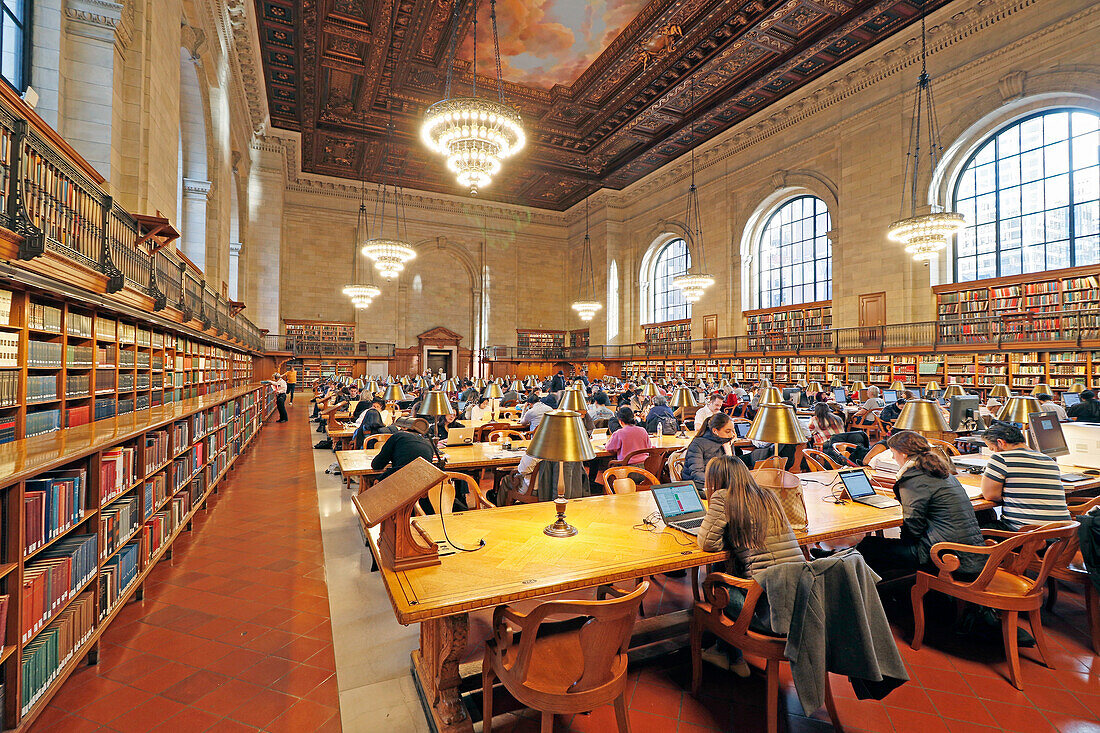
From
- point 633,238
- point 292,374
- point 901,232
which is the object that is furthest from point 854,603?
point 633,238

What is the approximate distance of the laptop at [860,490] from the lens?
2.99m

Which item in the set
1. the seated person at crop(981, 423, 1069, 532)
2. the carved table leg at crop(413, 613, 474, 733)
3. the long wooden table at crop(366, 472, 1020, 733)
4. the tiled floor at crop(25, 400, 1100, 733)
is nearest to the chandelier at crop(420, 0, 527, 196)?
the tiled floor at crop(25, 400, 1100, 733)

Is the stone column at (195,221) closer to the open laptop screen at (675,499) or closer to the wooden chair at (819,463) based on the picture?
the open laptop screen at (675,499)

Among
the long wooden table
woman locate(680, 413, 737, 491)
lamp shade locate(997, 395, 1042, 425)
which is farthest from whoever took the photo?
lamp shade locate(997, 395, 1042, 425)

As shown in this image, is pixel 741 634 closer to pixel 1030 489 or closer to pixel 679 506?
pixel 679 506

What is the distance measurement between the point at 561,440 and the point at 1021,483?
2678mm

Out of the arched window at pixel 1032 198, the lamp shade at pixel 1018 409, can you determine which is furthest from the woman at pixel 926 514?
the arched window at pixel 1032 198

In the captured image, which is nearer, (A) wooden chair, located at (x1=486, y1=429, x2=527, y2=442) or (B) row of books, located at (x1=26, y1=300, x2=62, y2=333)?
(B) row of books, located at (x1=26, y1=300, x2=62, y2=333)

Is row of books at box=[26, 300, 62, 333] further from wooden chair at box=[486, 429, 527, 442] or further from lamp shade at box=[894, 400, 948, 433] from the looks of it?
lamp shade at box=[894, 400, 948, 433]

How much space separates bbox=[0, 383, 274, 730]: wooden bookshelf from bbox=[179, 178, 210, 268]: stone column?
690 centimetres

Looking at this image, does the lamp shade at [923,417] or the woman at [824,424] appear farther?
the woman at [824,424]

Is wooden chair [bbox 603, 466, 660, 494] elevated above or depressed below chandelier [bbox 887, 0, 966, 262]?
below

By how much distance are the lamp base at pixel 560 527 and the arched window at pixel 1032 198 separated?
13.0 meters

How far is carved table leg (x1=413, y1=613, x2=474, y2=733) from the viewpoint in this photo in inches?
75.9
